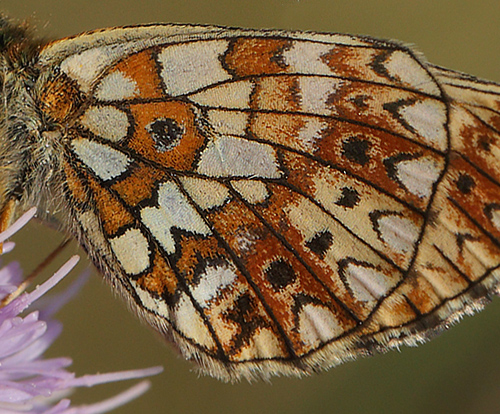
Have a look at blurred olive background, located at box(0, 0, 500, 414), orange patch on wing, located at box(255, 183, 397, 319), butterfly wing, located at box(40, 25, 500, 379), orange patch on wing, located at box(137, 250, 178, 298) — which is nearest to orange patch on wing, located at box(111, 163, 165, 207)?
butterfly wing, located at box(40, 25, 500, 379)

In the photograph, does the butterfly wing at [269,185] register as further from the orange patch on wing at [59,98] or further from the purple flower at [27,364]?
the purple flower at [27,364]

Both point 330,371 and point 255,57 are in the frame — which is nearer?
point 255,57

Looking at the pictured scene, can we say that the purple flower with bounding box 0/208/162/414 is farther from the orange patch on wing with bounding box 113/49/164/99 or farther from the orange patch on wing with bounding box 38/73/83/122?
the orange patch on wing with bounding box 113/49/164/99

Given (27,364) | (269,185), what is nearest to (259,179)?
(269,185)

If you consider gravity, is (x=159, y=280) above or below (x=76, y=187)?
below

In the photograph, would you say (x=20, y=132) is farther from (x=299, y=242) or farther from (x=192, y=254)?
(x=299, y=242)

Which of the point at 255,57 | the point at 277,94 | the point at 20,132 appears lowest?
the point at 277,94

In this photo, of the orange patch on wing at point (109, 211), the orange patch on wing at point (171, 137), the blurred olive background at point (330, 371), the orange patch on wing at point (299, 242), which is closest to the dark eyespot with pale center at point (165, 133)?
the orange patch on wing at point (171, 137)
